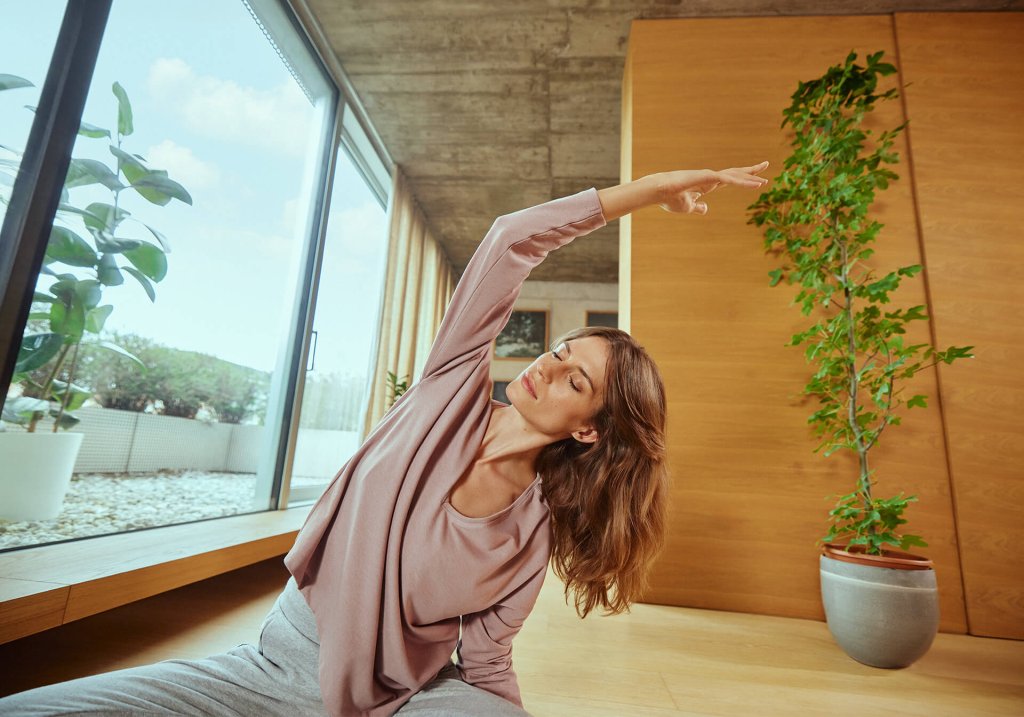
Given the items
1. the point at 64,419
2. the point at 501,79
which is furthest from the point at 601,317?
the point at 64,419

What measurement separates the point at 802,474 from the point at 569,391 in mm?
1692

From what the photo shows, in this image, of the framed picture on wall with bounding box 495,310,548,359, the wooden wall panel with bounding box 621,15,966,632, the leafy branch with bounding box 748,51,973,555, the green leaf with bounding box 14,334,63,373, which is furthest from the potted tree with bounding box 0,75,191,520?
the framed picture on wall with bounding box 495,310,548,359

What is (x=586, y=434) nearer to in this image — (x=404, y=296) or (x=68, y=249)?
(x=68, y=249)

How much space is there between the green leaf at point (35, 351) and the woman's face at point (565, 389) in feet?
4.72

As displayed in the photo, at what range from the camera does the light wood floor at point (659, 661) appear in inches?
48.3

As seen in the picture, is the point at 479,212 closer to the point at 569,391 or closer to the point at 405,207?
the point at 405,207

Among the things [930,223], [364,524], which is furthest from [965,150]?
[364,524]

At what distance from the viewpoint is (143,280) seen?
1.73 meters

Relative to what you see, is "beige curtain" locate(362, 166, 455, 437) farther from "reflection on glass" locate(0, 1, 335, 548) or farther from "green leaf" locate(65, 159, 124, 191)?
"green leaf" locate(65, 159, 124, 191)

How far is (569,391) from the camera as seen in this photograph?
976mm

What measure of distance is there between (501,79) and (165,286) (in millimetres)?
2418

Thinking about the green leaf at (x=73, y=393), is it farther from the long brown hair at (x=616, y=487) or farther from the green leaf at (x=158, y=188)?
the long brown hair at (x=616, y=487)

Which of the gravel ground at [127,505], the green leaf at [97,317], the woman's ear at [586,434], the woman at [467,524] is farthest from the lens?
the green leaf at [97,317]

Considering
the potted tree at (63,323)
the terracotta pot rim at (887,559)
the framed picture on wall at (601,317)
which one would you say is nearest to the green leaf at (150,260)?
the potted tree at (63,323)
